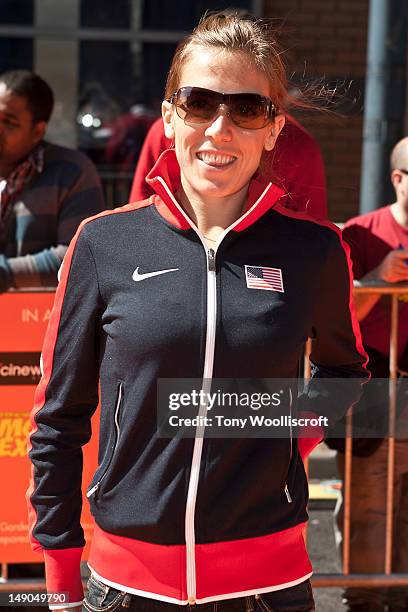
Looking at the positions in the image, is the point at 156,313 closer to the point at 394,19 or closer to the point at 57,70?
the point at 394,19

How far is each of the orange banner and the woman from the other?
1499 millimetres

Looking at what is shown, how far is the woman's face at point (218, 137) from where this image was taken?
214 centimetres

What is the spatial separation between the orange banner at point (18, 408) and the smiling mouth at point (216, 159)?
5.45 ft

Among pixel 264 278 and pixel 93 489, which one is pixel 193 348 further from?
pixel 93 489

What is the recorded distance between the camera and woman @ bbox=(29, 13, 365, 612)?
6.77 feet

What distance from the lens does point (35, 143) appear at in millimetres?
4145

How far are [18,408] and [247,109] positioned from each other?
1945mm

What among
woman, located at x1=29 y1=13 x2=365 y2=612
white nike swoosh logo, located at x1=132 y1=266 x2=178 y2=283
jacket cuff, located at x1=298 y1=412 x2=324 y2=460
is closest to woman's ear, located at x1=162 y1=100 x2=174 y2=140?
woman, located at x1=29 y1=13 x2=365 y2=612

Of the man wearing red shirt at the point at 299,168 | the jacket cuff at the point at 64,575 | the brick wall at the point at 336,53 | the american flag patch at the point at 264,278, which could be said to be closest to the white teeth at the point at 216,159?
A: the american flag patch at the point at 264,278

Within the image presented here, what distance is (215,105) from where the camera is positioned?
7.00 feet

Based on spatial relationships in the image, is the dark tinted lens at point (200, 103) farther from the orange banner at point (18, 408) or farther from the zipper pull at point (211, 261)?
the orange banner at point (18, 408)

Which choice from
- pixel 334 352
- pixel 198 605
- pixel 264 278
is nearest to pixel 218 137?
pixel 264 278

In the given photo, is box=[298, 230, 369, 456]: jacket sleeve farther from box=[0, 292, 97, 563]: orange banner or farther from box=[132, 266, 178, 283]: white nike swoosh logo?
box=[0, 292, 97, 563]: orange banner

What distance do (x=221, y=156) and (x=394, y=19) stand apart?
3.54 metres
